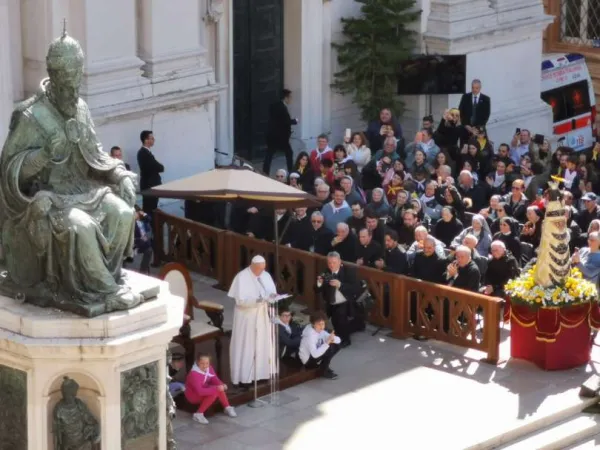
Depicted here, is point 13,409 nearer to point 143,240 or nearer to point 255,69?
point 143,240

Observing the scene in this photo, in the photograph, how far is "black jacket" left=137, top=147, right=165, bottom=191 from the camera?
2677cm

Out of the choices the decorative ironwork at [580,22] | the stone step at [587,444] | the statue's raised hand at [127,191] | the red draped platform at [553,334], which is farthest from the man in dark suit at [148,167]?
the decorative ironwork at [580,22]

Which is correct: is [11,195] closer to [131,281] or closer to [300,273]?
[131,281]

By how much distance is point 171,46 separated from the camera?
91.8 feet

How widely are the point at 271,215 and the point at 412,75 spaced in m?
6.29

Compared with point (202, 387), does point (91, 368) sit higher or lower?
higher

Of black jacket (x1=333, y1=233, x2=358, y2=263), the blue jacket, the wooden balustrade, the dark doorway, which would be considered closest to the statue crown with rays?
black jacket (x1=333, y1=233, x2=358, y2=263)

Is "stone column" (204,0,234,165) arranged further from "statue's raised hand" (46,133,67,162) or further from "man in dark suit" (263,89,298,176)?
"statue's raised hand" (46,133,67,162)

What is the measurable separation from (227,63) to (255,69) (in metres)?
1.18

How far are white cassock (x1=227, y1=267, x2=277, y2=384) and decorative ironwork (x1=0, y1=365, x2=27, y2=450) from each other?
4824 millimetres

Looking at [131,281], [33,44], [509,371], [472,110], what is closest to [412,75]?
[472,110]

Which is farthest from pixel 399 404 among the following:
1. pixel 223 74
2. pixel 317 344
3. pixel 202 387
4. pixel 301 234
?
pixel 223 74

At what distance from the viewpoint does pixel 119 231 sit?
56.9 feet

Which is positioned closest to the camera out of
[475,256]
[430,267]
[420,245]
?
[430,267]
